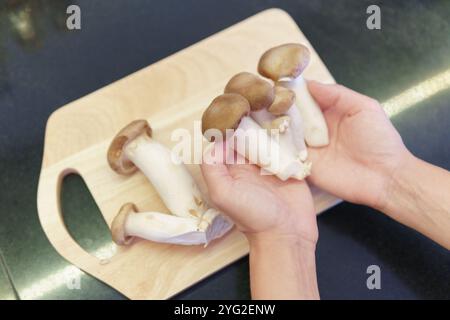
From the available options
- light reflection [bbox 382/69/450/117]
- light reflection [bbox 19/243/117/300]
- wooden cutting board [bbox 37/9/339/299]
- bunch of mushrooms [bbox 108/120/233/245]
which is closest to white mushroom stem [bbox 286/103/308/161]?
wooden cutting board [bbox 37/9/339/299]

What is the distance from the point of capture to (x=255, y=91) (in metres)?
1.01

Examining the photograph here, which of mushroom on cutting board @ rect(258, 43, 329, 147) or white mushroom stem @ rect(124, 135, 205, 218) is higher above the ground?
mushroom on cutting board @ rect(258, 43, 329, 147)

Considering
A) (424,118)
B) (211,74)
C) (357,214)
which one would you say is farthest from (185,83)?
(424,118)

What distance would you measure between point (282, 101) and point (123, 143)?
392 millimetres

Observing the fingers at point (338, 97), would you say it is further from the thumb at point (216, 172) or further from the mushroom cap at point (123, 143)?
the mushroom cap at point (123, 143)

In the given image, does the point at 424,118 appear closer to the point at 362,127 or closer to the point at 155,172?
the point at 362,127

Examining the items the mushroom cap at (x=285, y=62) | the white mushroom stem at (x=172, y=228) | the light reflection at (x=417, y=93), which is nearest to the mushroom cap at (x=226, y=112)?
the mushroom cap at (x=285, y=62)

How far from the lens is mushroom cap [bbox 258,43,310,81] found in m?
1.07

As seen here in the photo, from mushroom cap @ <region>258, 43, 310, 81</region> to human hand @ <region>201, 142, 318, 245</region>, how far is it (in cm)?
20

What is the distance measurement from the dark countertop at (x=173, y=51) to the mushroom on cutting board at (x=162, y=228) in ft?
0.40

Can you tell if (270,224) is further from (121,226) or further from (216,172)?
(121,226)

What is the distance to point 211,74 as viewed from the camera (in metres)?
1.32

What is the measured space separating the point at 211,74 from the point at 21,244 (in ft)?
2.21

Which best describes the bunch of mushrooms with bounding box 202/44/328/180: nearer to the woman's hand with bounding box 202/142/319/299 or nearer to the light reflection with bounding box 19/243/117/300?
the woman's hand with bounding box 202/142/319/299
